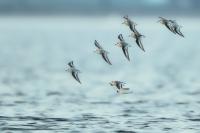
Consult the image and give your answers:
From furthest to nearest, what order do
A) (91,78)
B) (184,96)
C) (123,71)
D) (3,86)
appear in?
(123,71) < (91,78) < (3,86) < (184,96)

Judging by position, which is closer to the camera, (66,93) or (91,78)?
(66,93)

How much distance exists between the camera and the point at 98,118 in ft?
126

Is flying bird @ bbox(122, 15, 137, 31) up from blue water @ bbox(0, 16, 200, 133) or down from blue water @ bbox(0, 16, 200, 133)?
down

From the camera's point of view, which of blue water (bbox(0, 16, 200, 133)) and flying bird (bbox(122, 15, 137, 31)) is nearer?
flying bird (bbox(122, 15, 137, 31))

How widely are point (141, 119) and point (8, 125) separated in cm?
547

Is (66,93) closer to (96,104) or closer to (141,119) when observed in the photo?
(96,104)

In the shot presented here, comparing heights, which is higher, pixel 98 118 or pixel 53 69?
pixel 53 69

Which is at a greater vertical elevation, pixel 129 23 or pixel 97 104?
pixel 97 104

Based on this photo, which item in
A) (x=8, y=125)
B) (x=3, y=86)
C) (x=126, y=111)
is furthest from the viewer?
(x=3, y=86)

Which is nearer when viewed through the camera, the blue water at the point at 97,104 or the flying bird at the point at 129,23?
the flying bird at the point at 129,23

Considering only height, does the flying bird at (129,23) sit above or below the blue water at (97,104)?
below

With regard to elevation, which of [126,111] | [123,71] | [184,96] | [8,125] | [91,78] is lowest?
[8,125]

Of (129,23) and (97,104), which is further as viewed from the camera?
(97,104)

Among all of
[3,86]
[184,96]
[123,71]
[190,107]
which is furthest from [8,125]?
[123,71]
